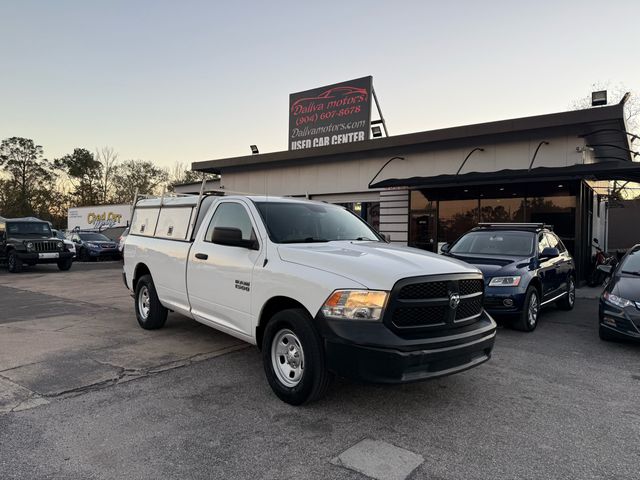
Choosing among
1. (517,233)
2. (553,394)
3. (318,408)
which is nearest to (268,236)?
(318,408)

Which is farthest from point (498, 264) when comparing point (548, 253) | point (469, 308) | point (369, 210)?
point (369, 210)

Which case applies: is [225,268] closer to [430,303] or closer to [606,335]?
[430,303]

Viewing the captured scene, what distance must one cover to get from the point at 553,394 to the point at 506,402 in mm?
625

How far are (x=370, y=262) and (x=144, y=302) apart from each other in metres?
4.59

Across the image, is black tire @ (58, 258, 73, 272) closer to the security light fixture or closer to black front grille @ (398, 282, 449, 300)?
black front grille @ (398, 282, 449, 300)

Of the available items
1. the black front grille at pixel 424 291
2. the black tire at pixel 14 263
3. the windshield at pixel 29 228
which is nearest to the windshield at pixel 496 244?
the black front grille at pixel 424 291

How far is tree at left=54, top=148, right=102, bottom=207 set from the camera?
54219 mm

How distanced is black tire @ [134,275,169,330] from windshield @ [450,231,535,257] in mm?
5416

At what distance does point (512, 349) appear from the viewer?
6191 mm

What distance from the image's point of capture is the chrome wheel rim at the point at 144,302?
22.7 feet

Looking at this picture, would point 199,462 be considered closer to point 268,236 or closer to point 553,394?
point 268,236

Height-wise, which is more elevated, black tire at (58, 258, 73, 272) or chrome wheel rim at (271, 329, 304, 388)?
chrome wheel rim at (271, 329, 304, 388)

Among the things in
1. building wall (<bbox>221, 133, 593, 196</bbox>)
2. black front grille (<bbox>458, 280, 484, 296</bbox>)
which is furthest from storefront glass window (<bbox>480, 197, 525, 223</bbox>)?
black front grille (<bbox>458, 280, 484, 296</bbox>)

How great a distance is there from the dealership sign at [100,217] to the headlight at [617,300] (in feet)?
88.3
